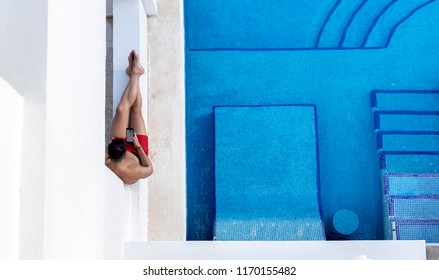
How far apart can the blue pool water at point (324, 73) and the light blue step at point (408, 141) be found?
2 cm

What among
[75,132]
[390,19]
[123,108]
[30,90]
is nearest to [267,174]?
[123,108]

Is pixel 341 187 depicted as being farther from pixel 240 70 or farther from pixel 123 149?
pixel 123 149

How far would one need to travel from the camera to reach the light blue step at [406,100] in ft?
21.8

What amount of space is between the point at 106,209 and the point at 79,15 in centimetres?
131

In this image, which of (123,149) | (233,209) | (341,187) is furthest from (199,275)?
(341,187)

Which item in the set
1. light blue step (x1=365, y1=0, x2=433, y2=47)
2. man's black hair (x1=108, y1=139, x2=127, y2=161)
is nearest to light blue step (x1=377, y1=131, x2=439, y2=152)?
light blue step (x1=365, y1=0, x2=433, y2=47)

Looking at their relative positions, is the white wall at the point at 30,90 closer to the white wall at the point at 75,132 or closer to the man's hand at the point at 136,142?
the white wall at the point at 75,132

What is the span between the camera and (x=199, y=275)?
2.34 m

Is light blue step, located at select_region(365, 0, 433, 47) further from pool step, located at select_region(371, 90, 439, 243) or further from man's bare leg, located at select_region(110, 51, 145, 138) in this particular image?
man's bare leg, located at select_region(110, 51, 145, 138)

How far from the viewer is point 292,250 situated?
386 centimetres

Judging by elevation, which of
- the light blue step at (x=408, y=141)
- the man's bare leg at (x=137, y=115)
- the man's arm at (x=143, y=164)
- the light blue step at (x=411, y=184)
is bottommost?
the light blue step at (x=411, y=184)

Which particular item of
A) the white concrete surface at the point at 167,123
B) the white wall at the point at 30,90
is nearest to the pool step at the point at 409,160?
the white concrete surface at the point at 167,123

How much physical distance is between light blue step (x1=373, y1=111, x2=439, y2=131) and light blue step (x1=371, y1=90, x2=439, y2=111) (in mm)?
56

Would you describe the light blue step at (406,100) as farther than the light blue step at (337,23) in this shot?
No
